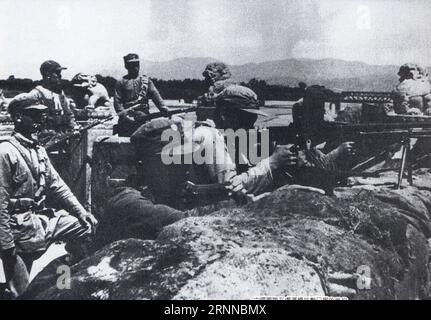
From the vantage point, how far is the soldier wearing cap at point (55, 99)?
580 cm

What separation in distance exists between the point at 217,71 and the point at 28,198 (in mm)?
2431

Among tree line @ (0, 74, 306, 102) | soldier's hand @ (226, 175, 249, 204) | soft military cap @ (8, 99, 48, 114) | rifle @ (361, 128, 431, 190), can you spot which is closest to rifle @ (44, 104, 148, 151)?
tree line @ (0, 74, 306, 102)

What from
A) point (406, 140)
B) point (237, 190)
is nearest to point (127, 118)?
point (237, 190)

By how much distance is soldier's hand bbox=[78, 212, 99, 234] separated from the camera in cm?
558

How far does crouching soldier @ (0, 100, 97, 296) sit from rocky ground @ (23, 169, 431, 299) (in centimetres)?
29

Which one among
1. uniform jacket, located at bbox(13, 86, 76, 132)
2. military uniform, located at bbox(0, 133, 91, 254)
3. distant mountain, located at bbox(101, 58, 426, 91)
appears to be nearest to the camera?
military uniform, located at bbox(0, 133, 91, 254)

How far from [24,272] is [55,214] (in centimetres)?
65

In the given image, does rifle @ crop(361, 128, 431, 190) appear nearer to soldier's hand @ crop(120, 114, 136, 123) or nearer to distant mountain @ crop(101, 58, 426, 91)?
distant mountain @ crop(101, 58, 426, 91)

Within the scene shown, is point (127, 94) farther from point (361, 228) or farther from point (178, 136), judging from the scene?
point (361, 228)

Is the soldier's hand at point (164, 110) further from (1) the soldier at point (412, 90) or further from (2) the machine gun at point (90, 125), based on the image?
(1) the soldier at point (412, 90)

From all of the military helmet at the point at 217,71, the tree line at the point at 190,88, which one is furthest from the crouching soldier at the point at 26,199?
the military helmet at the point at 217,71

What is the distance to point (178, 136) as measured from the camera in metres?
5.60

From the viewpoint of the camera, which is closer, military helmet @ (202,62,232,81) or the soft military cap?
the soft military cap
